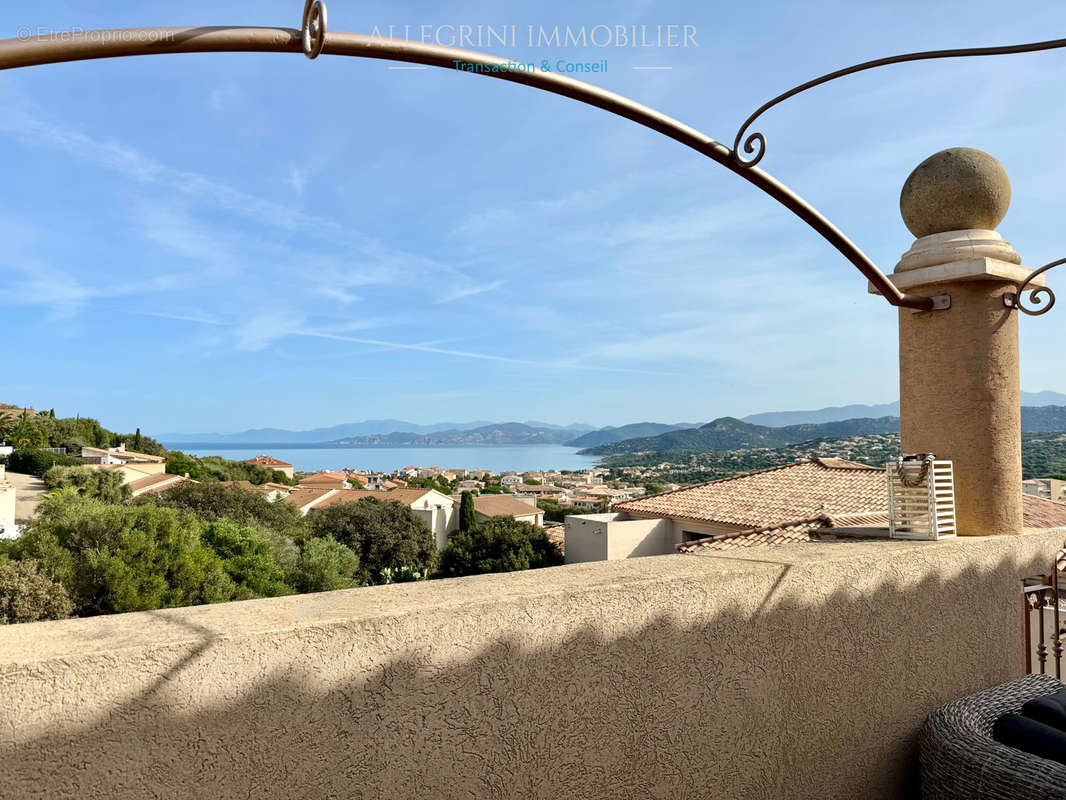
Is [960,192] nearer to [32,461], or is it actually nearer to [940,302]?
[940,302]

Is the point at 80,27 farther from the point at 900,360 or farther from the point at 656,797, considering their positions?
the point at 900,360

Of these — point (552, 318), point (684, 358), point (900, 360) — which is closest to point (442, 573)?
point (900, 360)

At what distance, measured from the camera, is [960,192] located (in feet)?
10.3

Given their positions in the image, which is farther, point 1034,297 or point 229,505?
point 229,505

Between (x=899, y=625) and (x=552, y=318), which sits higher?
(x=552, y=318)

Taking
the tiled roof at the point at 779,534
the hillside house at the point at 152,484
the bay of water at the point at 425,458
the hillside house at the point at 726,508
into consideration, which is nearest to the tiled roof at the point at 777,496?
the hillside house at the point at 726,508

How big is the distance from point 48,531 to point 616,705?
23.2 meters

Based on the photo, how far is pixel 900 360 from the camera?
3.25 meters

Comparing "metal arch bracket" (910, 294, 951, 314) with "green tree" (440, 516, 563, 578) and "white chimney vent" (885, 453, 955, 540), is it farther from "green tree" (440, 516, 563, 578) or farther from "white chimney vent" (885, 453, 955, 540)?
"green tree" (440, 516, 563, 578)

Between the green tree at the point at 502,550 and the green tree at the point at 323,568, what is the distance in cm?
432

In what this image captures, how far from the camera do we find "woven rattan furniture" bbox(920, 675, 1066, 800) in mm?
1905

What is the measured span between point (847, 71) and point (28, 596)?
19.2 meters

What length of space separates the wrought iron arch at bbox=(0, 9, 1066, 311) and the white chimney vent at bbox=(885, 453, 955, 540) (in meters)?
1.19

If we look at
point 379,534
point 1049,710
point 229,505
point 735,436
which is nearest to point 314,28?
point 1049,710
